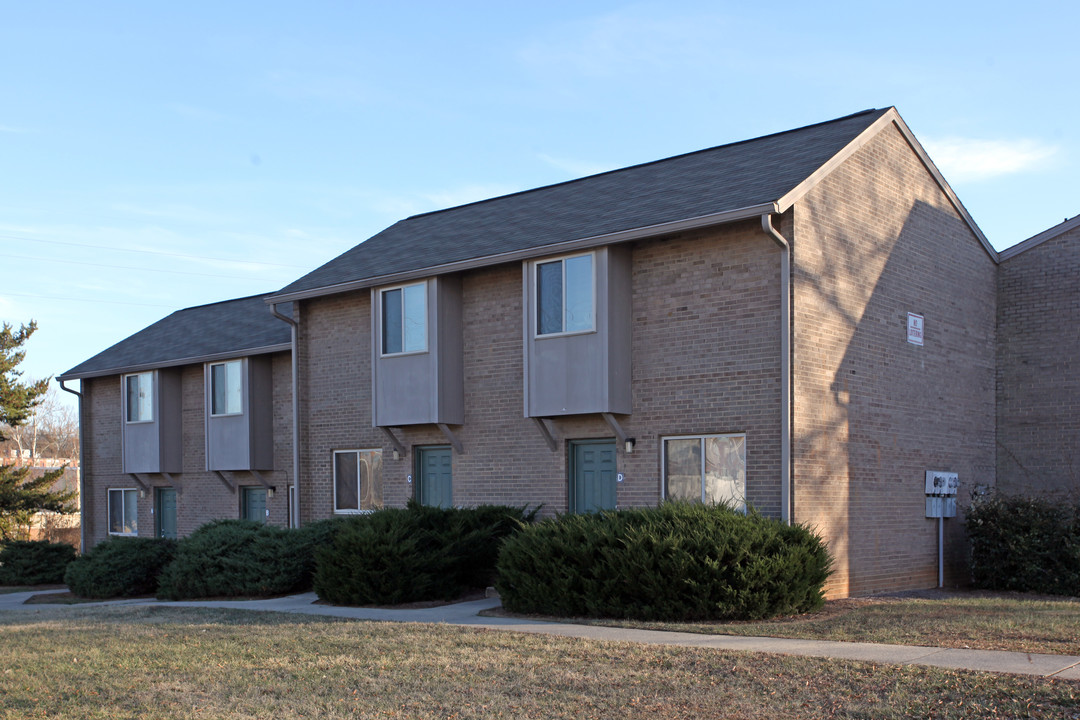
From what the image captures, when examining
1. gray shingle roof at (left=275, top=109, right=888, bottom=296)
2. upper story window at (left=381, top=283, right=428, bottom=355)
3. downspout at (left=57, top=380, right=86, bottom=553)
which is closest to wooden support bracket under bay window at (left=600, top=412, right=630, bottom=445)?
gray shingle roof at (left=275, top=109, right=888, bottom=296)

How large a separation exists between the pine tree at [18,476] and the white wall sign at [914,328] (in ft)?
90.4

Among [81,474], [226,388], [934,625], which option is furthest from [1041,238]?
[81,474]

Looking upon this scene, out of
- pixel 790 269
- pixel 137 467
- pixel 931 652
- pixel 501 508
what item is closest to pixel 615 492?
pixel 501 508

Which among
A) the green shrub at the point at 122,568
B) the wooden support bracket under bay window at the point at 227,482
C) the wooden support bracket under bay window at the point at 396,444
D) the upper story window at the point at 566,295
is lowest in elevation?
the green shrub at the point at 122,568

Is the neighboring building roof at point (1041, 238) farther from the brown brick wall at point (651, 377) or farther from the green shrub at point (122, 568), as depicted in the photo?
the green shrub at point (122, 568)

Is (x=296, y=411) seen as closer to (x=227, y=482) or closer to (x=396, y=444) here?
(x=396, y=444)

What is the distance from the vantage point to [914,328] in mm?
17797

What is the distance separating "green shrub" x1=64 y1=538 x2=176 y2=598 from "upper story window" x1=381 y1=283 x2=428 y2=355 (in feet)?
19.8

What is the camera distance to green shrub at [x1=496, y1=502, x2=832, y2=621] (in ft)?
42.2

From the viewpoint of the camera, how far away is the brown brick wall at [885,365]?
1559cm

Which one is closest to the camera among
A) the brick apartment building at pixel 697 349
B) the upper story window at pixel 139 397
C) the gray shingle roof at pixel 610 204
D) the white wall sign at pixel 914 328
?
the brick apartment building at pixel 697 349

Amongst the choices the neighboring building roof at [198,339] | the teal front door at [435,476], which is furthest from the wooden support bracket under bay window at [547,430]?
the neighboring building roof at [198,339]

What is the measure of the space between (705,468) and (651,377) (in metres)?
1.61

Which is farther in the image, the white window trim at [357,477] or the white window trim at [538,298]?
the white window trim at [357,477]
